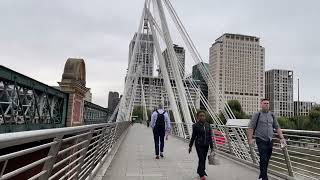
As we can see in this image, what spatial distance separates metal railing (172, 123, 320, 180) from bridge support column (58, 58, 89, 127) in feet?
27.1

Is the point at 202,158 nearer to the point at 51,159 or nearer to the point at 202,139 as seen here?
the point at 202,139

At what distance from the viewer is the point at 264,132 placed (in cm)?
805

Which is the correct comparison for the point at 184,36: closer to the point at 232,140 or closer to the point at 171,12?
the point at 171,12

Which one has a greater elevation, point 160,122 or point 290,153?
point 160,122

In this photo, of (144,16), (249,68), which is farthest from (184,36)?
(249,68)

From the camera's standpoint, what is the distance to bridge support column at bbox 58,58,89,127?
21500mm

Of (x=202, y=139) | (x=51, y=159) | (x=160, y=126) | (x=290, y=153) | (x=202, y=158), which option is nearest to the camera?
(x=51, y=159)

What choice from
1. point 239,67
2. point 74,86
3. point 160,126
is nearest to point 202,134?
point 160,126

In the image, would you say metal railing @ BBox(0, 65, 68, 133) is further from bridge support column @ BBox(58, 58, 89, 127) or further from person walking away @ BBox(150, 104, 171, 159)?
person walking away @ BBox(150, 104, 171, 159)

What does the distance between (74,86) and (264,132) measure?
14.9m

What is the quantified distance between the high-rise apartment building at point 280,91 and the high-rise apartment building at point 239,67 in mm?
29742

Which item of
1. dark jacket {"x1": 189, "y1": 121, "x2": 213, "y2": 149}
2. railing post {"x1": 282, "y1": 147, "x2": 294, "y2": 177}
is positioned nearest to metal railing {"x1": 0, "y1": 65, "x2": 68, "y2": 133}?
dark jacket {"x1": 189, "y1": 121, "x2": 213, "y2": 149}

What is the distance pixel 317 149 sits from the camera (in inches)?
322

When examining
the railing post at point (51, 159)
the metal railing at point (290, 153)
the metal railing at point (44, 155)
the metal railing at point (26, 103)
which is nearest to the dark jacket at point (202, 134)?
the metal railing at point (290, 153)
